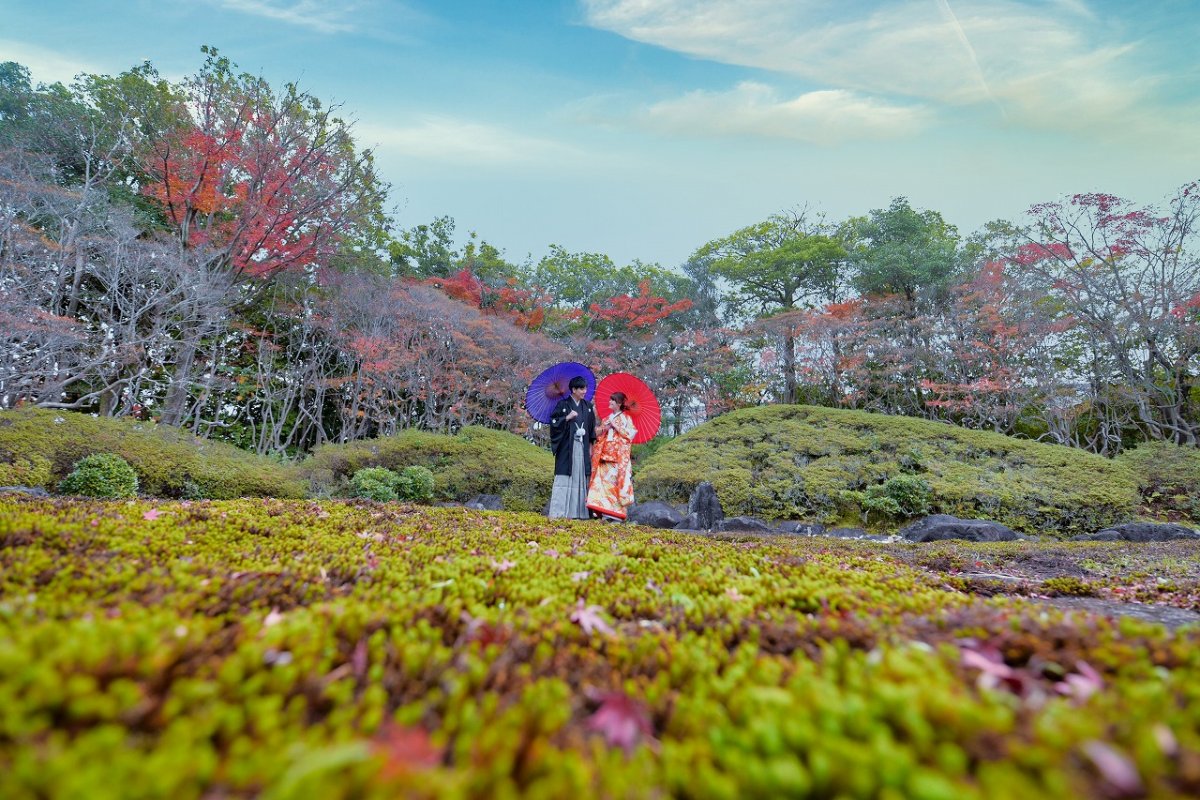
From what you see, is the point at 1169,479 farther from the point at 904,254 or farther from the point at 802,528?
the point at 904,254

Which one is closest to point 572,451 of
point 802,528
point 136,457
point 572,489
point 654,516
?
point 572,489

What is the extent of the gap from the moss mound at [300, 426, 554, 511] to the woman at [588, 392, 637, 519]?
3359mm

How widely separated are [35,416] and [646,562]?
856 cm

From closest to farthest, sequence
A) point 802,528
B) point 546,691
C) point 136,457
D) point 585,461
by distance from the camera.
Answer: point 546,691
point 136,457
point 585,461
point 802,528

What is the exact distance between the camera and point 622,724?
2.85ft

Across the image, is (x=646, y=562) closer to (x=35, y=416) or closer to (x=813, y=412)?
(x=35, y=416)

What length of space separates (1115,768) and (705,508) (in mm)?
9143

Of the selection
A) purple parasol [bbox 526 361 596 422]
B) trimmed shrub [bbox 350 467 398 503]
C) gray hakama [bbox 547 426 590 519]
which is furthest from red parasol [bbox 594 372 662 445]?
trimmed shrub [bbox 350 467 398 503]

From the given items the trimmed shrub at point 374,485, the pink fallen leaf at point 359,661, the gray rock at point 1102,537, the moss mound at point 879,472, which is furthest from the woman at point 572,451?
the gray rock at point 1102,537

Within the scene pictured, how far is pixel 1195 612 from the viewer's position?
94.3 inches

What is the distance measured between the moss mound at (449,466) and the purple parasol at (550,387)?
3.24 meters

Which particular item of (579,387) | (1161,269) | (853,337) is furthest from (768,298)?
(579,387)

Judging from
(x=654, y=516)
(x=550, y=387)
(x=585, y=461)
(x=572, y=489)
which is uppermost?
(x=550, y=387)

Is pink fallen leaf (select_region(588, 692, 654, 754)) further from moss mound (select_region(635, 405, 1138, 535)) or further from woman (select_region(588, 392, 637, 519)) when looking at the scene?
moss mound (select_region(635, 405, 1138, 535))
